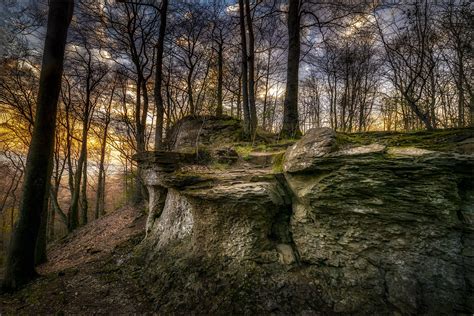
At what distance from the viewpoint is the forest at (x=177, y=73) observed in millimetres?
5391

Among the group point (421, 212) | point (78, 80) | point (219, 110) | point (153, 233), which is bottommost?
point (153, 233)

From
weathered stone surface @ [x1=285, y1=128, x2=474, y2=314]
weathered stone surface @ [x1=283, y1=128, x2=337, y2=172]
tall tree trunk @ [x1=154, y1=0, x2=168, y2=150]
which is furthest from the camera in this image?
tall tree trunk @ [x1=154, y1=0, x2=168, y2=150]

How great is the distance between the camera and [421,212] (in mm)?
3449

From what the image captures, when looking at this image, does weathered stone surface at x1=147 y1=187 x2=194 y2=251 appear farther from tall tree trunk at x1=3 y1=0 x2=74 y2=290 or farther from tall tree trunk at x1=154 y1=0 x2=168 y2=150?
tall tree trunk at x1=154 y1=0 x2=168 y2=150

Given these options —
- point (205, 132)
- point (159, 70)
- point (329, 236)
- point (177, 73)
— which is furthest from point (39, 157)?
point (177, 73)

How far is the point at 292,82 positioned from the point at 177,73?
9320mm

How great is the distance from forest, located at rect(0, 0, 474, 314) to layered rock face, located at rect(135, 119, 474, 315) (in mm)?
559

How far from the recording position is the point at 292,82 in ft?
26.0

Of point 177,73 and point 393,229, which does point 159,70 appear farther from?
point 393,229

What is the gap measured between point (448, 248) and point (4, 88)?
16.7m

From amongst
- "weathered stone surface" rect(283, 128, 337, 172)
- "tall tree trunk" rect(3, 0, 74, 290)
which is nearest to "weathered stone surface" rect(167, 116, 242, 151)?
"weathered stone surface" rect(283, 128, 337, 172)

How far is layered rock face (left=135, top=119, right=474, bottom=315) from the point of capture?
11.0 feet

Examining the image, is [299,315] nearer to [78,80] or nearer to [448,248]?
[448,248]

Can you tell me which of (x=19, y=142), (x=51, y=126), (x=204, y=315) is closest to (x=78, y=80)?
(x=19, y=142)
